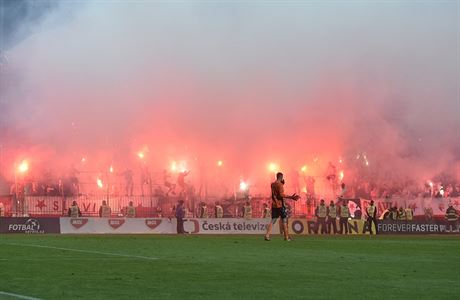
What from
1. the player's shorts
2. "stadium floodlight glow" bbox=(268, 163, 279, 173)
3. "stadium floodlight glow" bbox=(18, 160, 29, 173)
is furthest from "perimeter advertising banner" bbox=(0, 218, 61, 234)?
"stadium floodlight glow" bbox=(268, 163, 279, 173)

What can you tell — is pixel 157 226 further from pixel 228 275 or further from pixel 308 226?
pixel 228 275

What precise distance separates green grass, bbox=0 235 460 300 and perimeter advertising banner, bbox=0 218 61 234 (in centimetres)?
2027

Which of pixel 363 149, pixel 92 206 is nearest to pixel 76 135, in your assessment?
pixel 92 206

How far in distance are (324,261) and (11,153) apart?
38703mm

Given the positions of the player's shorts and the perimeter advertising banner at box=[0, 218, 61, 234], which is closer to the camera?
the player's shorts

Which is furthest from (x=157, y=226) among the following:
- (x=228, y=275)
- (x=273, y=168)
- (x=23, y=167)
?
(x=228, y=275)

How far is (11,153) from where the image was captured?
49.5 m

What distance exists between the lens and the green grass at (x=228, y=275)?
29.5 ft

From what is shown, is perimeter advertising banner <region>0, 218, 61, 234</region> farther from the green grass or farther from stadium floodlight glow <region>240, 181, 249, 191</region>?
the green grass

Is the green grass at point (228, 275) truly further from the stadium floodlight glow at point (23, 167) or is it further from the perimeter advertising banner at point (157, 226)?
the stadium floodlight glow at point (23, 167)

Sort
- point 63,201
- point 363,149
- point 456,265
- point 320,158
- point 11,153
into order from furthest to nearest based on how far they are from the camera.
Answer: point 363,149, point 320,158, point 11,153, point 63,201, point 456,265

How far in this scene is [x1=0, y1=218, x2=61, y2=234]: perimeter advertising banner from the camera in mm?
35531

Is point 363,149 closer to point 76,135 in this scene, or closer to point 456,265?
point 76,135

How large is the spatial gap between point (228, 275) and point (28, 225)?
2661cm
